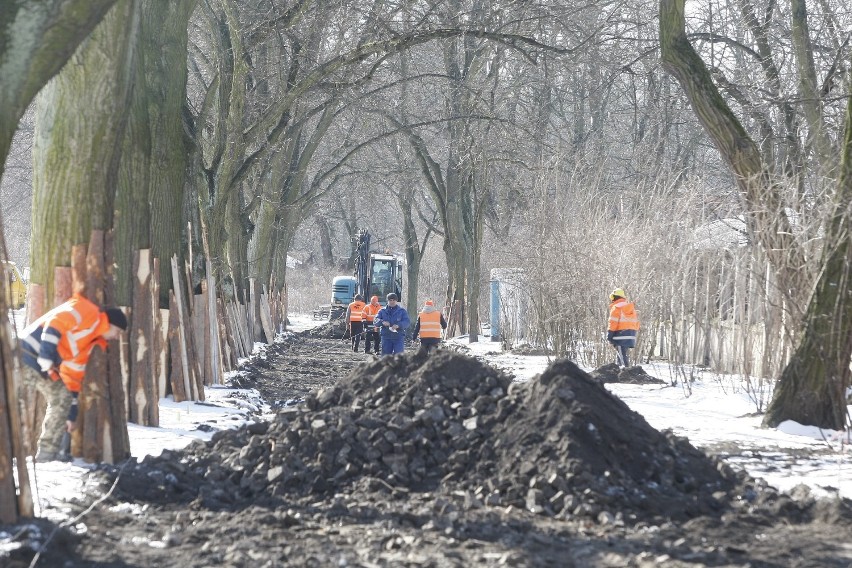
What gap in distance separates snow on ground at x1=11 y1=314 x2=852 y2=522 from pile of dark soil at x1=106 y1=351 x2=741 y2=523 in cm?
62

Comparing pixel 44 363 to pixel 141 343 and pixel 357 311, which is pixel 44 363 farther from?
pixel 357 311

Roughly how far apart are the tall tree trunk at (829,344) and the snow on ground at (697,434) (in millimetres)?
211

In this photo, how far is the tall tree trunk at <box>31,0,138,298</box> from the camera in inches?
340

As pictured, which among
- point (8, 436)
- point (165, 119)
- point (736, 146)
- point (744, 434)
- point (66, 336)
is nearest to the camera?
point (8, 436)

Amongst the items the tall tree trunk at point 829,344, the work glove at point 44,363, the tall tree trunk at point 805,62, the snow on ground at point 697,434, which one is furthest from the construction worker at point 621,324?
the work glove at point 44,363

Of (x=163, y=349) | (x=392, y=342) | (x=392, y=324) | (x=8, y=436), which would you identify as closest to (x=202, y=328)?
(x=163, y=349)

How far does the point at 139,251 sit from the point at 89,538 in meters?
4.79

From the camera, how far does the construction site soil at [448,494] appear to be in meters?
6.18

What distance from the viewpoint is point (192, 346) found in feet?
46.1

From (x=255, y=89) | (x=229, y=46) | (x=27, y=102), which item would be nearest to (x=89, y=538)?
(x=27, y=102)

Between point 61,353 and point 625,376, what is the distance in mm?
11876

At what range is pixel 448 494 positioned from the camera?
803cm

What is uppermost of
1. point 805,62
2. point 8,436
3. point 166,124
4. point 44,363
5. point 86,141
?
point 805,62

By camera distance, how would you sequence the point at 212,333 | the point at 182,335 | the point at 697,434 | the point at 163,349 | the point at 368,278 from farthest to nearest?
1. the point at 368,278
2. the point at 212,333
3. the point at 182,335
4. the point at 163,349
5. the point at 697,434
